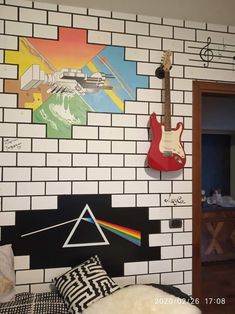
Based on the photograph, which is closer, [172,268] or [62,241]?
[62,241]

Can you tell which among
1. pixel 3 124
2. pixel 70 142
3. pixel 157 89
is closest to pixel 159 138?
pixel 157 89

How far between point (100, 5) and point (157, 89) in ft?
2.10

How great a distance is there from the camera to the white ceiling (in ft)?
5.74

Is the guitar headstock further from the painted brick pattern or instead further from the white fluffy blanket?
the white fluffy blanket

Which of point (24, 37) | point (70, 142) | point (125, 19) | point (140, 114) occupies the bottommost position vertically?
point (70, 142)

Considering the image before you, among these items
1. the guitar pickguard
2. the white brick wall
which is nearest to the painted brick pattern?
the white brick wall

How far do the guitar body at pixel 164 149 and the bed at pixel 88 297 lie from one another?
0.72 meters

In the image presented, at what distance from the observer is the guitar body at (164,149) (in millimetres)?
1796

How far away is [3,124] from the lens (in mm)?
1690

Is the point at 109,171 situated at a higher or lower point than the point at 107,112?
lower

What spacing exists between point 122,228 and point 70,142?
0.65m

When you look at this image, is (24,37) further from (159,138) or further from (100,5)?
(159,138)

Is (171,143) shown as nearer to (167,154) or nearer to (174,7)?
(167,154)

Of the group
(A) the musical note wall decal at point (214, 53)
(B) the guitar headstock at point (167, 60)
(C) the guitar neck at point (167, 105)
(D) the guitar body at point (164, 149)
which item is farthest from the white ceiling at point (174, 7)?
(D) the guitar body at point (164, 149)
